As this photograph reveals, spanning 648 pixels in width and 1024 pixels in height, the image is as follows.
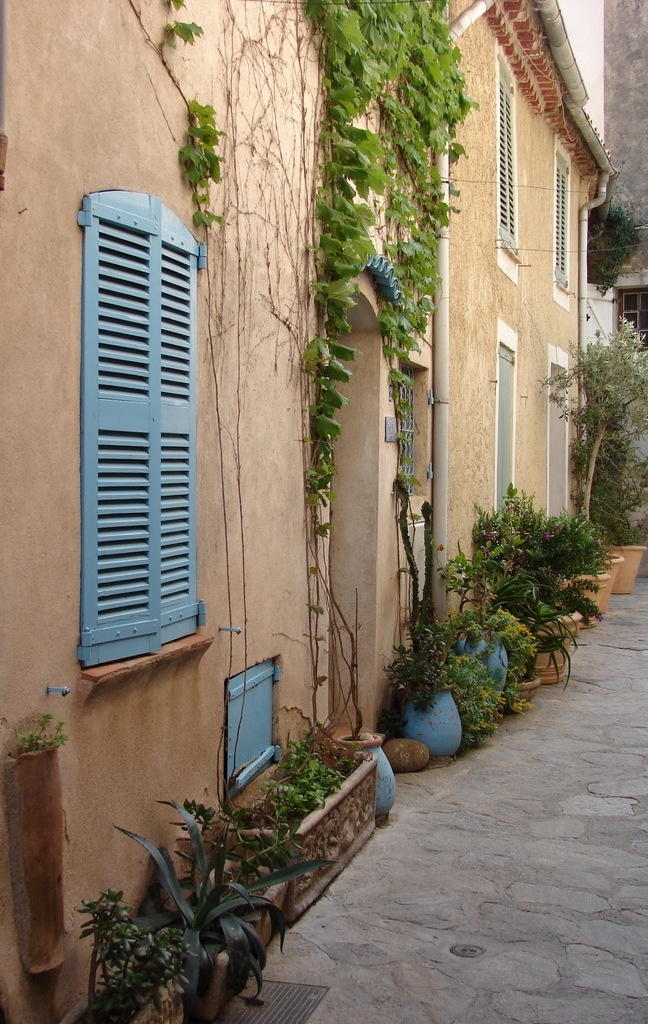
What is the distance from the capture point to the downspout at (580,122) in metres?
9.89

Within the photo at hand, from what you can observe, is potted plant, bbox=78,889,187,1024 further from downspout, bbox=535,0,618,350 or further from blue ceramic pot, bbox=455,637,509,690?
downspout, bbox=535,0,618,350

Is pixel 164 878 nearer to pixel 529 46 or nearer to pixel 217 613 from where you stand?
pixel 217 613

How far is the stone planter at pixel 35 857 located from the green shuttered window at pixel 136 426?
17.1 inches

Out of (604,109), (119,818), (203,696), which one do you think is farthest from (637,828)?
(604,109)

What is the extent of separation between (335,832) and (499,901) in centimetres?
76

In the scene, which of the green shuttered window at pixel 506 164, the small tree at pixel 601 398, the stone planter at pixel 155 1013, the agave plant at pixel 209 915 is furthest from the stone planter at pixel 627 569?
the stone planter at pixel 155 1013

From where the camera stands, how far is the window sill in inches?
123

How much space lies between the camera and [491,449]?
9320 millimetres

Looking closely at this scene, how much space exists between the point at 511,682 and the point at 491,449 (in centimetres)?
241

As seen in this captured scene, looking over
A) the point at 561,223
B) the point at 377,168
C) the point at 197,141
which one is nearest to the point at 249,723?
the point at 197,141

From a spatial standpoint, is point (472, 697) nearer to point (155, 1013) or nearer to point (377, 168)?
point (377, 168)

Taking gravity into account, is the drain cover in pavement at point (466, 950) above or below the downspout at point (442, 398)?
below

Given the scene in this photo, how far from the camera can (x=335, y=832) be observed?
4.56m

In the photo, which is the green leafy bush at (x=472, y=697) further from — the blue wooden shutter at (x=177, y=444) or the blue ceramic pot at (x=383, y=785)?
the blue wooden shutter at (x=177, y=444)
